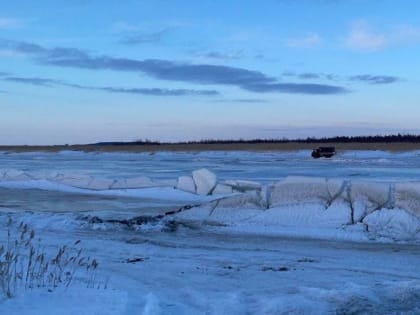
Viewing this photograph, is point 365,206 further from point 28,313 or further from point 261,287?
point 28,313

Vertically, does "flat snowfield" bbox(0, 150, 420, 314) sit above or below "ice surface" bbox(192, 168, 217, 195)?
below

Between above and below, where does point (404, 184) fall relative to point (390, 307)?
above

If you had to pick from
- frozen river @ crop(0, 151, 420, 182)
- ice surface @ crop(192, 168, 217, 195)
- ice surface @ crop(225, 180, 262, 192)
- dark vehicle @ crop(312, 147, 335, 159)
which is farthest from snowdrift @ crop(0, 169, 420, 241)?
dark vehicle @ crop(312, 147, 335, 159)

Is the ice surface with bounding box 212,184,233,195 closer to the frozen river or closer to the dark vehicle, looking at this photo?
the frozen river

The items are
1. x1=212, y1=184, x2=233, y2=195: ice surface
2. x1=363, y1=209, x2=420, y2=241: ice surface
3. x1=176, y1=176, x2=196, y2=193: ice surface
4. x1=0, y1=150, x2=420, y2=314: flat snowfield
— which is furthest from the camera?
x1=176, y1=176, x2=196, y2=193: ice surface

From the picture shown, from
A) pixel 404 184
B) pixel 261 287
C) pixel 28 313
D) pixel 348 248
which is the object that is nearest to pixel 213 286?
pixel 261 287

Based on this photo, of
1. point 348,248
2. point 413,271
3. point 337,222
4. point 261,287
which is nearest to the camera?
point 261,287

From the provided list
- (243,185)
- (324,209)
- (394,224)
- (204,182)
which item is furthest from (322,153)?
(394,224)

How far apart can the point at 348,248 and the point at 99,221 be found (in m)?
5.32

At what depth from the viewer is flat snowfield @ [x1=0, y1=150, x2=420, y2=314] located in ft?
20.9

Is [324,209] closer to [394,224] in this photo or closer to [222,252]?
[394,224]

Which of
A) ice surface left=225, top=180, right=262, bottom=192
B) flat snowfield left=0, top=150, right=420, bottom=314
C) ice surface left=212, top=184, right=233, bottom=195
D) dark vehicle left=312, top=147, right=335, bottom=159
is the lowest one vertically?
flat snowfield left=0, top=150, right=420, bottom=314

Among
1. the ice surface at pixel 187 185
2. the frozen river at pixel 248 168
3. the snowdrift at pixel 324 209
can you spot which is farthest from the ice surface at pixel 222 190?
the frozen river at pixel 248 168

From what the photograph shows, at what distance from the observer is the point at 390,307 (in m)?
6.43
